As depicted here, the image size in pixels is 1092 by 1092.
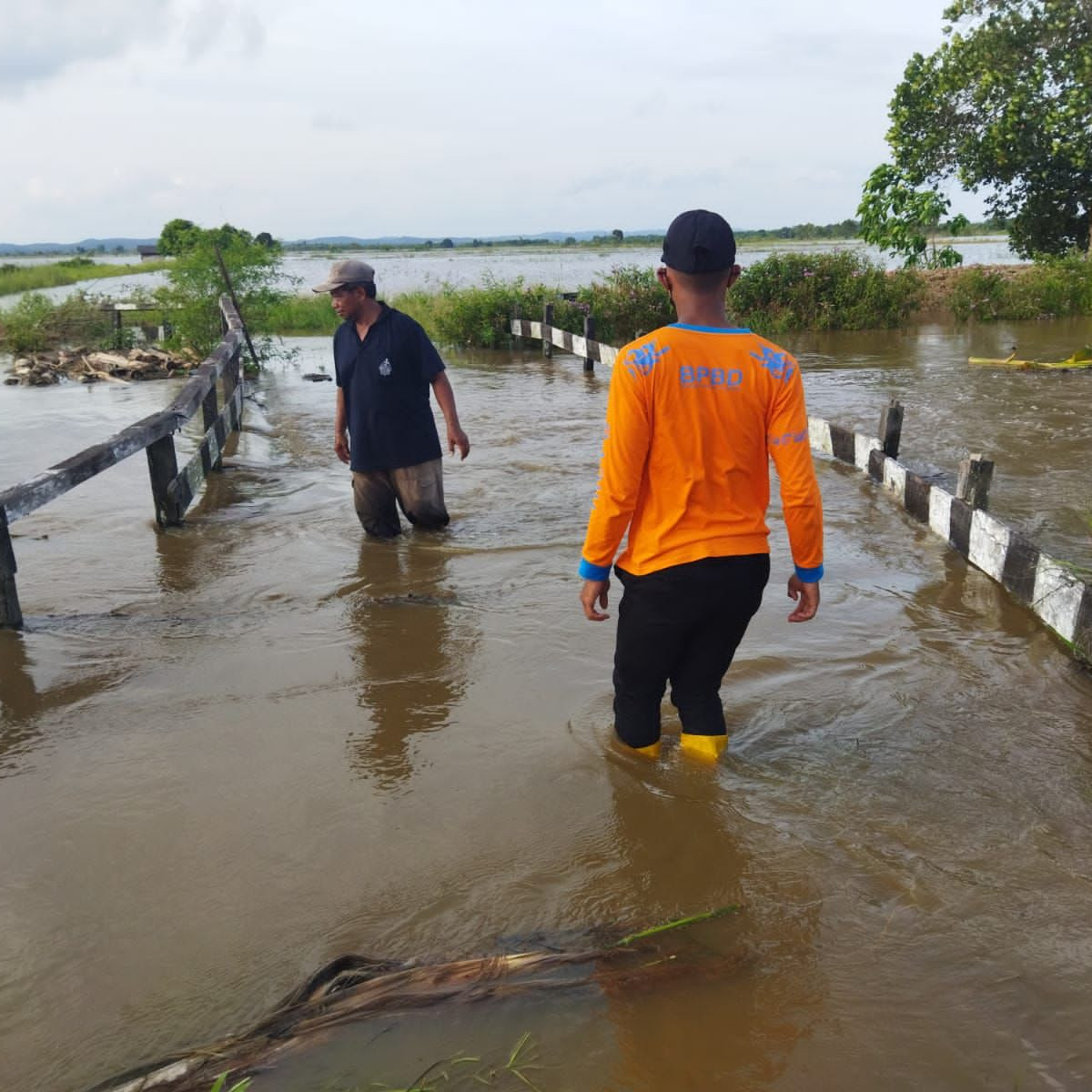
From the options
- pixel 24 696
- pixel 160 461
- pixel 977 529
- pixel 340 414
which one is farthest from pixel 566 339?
pixel 24 696

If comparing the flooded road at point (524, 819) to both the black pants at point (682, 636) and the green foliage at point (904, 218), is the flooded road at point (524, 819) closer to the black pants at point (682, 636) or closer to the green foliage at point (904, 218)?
the black pants at point (682, 636)

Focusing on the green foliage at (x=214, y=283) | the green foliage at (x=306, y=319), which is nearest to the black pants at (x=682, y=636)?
the green foliage at (x=214, y=283)

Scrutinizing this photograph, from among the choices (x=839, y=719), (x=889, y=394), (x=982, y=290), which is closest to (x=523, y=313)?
(x=889, y=394)

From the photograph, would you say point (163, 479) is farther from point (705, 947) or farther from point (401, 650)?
point (705, 947)

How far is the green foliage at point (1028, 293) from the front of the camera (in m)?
21.2

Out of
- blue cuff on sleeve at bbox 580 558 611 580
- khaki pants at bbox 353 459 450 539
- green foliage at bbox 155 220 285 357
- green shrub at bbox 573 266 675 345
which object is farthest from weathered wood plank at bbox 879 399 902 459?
green foliage at bbox 155 220 285 357

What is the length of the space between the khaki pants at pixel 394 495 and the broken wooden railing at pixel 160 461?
1.57m

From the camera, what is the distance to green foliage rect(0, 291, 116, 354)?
21.0 m

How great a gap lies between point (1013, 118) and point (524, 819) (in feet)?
74.7

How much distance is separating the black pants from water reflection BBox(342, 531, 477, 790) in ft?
3.41

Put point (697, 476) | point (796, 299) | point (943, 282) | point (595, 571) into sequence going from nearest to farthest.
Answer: point (697, 476)
point (595, 571)
point (796, 299)
point (943, 282)

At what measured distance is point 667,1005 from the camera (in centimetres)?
255

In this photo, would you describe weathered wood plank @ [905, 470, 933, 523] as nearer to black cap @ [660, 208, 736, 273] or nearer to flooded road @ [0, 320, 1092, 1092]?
flooded road @ [0, 320, 1092, 1092]

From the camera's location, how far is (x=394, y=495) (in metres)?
7.12
